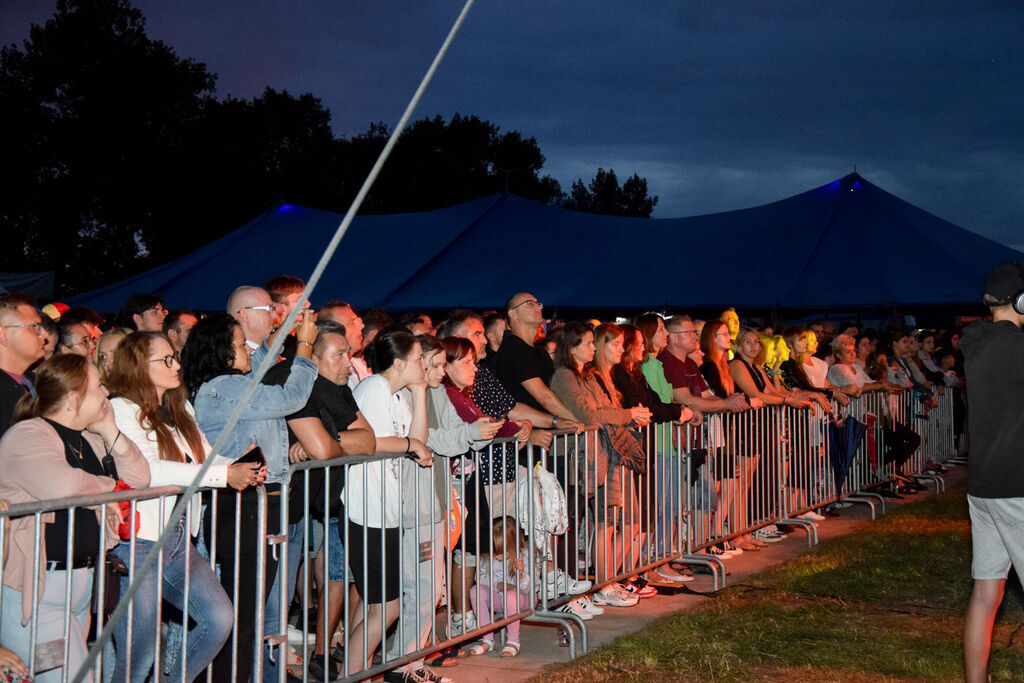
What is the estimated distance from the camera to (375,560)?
5328 mm

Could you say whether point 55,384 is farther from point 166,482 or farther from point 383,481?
point 383,481

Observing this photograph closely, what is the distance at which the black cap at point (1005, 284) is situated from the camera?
499 cm

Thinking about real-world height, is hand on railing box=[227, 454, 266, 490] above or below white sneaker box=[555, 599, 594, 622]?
above

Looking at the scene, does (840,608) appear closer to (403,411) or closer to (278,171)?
(403,411)

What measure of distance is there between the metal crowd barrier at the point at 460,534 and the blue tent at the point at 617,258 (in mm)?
8587

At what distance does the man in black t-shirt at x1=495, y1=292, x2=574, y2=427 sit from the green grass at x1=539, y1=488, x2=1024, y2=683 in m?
1.64

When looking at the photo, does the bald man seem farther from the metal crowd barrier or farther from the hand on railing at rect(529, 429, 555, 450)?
the hand on railing at rect(529, 429, 555, 450)

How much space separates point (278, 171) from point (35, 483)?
5852 cm

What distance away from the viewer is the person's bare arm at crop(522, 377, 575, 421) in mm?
7008

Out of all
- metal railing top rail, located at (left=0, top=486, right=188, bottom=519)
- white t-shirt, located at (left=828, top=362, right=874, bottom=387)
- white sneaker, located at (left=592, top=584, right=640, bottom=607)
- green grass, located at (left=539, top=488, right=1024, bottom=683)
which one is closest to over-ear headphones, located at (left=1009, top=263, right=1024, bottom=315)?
green grass, located at (left=539, top=488, right=1024, bottom=683)

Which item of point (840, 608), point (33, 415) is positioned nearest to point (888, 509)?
point (840, 608)

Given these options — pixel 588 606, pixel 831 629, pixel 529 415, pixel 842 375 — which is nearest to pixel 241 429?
pixel 529 415

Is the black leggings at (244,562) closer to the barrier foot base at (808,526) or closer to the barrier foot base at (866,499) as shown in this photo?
the barrier foot base at (808,526)

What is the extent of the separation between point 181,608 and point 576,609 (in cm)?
312
